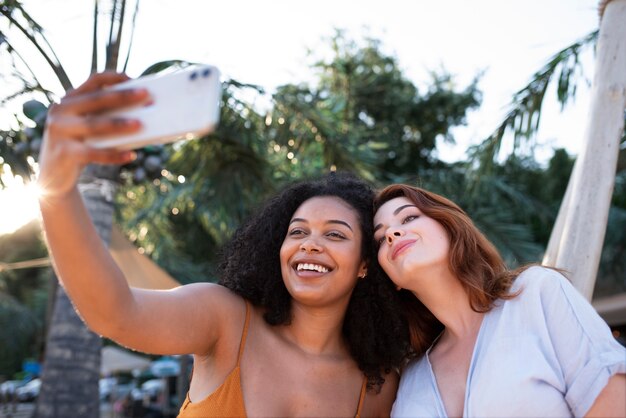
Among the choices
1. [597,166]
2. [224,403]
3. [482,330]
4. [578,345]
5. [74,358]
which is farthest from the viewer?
[74,358]

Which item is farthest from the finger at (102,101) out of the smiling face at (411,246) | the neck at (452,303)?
the neck at (452,303)

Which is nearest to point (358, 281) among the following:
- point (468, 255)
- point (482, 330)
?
point (468, 255)

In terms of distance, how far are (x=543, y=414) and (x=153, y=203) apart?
11.3 m

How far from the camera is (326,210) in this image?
2877mm

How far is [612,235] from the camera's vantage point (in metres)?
12.6

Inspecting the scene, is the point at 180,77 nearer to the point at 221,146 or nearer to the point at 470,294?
the point at 470,294

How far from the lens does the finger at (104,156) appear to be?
4.50 feet

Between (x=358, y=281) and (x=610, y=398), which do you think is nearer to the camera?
(x=610, y=398)

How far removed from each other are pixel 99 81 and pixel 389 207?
5.45 ft

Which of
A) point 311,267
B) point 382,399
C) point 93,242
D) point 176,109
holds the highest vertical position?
point 176,109

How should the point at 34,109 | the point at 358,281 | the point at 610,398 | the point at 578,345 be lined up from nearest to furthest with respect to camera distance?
the point at 610,398 → the point at 578,345 → the point at 358,281 → the point at 34,109

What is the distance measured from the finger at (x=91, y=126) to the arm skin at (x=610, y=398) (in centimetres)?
167

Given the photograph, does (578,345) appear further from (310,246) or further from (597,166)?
(597,166)

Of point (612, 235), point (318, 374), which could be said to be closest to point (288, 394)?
point (318, 374)
